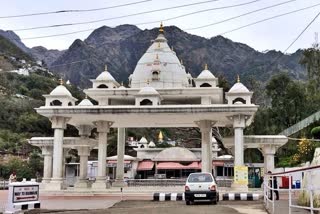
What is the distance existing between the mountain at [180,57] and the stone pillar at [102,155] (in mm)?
88187

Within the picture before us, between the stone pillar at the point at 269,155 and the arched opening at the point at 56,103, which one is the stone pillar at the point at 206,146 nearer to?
the stone pillar at the point at 269,155

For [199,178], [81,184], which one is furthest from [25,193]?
[81,184]

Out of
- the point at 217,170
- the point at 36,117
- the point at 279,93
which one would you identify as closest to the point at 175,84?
the point at 217,170

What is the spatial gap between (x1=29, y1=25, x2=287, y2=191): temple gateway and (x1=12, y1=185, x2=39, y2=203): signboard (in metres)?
12.9

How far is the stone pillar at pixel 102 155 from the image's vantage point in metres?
26.9

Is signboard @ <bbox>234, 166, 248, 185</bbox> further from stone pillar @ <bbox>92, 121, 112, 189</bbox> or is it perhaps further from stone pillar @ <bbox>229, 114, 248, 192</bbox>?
stone pillar @ <bbox>92, 121, 112, 189</bbox>

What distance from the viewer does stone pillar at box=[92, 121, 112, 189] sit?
26.9 m

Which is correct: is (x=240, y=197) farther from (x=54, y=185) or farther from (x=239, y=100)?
(x=54, y=185)

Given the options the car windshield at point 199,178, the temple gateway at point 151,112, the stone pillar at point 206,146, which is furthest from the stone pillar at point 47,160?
the car windshield at point 199,178

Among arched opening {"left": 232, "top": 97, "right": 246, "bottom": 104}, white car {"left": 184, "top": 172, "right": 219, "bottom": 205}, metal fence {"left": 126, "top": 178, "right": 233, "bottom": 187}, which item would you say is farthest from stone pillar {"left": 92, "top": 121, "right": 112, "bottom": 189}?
white car {"left": 184, "top": 172, "right": 219, "bottom": 205}

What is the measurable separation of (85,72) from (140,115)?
11263 centimetres

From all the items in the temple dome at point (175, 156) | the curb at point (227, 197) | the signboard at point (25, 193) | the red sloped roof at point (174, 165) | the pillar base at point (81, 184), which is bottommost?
the curb at point (227, 197)

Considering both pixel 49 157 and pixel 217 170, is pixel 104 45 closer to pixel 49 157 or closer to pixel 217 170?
pixel 217 170

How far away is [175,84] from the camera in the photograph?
30.9 metres
